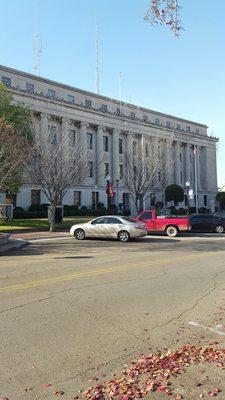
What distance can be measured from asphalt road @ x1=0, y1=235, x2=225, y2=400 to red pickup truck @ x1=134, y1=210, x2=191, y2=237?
14.9 meters

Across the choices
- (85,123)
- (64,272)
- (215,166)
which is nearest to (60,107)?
(85,123)

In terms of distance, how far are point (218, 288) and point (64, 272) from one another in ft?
14.6

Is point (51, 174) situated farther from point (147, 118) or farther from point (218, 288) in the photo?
point (147, 118)

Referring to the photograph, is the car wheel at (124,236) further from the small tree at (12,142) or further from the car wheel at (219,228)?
the car wheel at (219,228)

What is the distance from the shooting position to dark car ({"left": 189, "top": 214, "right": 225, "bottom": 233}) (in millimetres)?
32312

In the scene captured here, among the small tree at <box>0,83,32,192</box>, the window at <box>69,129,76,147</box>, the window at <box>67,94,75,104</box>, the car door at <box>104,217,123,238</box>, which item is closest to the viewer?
the car door at <box>104,217,123,238</box>

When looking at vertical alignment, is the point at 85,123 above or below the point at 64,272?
above

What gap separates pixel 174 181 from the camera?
85750 mm

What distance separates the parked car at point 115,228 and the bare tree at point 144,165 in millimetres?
22527

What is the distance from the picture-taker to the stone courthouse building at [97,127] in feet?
195

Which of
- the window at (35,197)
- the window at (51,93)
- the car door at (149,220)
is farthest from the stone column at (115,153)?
the car door at (149,220)

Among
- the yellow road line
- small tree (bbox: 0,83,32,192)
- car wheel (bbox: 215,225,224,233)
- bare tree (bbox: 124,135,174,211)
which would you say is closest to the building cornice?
bare tree (bbox: 124,135,174,211)

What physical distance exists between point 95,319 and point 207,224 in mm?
26138

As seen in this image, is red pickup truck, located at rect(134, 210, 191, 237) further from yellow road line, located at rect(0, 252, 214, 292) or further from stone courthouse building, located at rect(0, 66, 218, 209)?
stone courthouse building, located at rect(0, 66, 218, 209)
